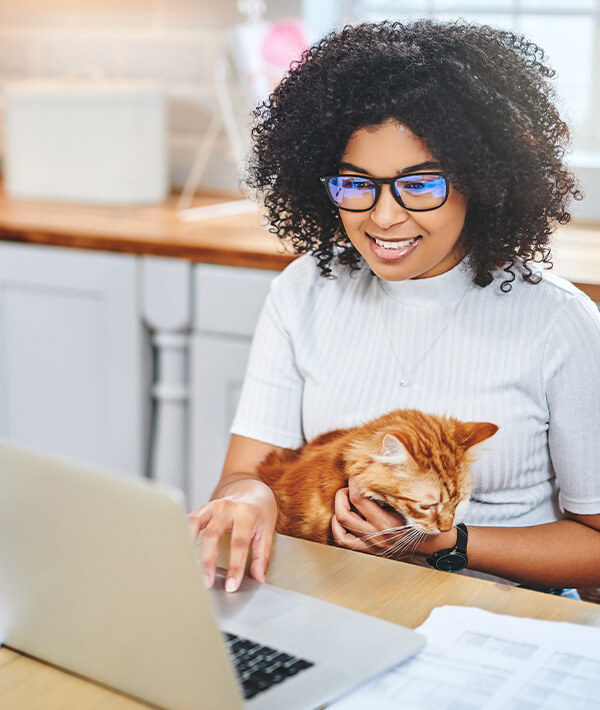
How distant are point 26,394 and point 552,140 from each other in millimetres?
1536

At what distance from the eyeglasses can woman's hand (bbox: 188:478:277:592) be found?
390 millimetres

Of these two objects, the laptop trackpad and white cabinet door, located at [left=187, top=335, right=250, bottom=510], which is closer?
the laptop trackpad

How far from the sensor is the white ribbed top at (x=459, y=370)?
1.26 m

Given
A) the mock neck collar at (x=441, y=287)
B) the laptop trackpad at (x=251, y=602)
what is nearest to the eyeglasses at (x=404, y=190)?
the mock neck collar at (x=441, y=287)

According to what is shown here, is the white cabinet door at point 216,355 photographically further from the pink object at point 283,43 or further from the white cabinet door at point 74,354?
the pink object at point 283,43

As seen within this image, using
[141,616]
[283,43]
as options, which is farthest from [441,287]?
[283,43]

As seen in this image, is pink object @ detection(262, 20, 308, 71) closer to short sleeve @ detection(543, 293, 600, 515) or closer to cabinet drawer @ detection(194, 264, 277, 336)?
cabinet drawer @ detection(194, 264, 277, 336)

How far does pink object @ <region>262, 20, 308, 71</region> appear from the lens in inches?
91.1

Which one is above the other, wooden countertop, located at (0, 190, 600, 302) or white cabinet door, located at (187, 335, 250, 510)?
wooden countertop, located at (0, 190, 600, 302)

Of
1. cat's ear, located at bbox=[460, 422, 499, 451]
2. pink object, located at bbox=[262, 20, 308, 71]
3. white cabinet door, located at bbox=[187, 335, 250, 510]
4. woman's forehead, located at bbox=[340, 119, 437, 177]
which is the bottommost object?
white cabinet door, located at bbox=[187, 335, 250, 510]

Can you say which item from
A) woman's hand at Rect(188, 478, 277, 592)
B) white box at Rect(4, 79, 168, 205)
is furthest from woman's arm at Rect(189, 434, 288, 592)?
white box at Rect(4, 79, 168, 205)

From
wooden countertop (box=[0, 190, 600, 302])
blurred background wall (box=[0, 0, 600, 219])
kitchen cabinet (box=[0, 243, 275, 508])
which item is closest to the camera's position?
wooden countertop (box=[0, 190, 600, 302])

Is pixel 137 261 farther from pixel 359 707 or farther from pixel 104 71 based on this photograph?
pixel 359 707

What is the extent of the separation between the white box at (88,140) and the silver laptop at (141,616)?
186 centimetres
